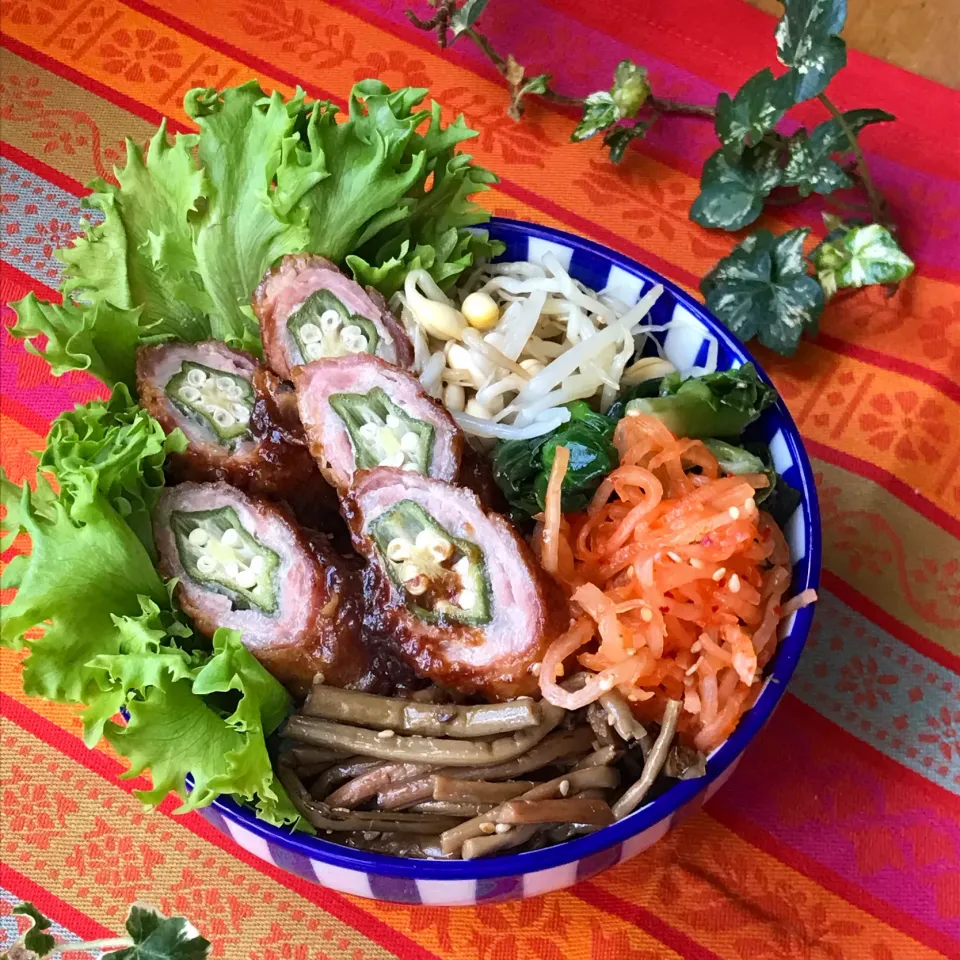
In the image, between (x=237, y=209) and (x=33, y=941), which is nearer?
(x=33, y=941)

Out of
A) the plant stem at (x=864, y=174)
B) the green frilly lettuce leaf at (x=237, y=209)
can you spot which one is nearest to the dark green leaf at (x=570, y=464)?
the green frilly lettuce leaf at (x=237, y=209)

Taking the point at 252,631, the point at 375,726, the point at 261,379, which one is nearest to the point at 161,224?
the point at 261,379

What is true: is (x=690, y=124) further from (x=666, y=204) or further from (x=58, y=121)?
(x=58, y=121)

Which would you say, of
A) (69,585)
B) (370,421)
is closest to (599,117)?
(370,421)

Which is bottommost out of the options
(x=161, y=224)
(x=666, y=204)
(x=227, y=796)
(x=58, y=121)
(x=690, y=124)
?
(x=227, y=796)

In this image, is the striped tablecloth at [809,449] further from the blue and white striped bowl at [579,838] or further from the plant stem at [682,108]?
the blue and white striped bowl at [579,838]

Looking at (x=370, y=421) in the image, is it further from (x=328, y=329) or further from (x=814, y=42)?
(x=814, y=42)

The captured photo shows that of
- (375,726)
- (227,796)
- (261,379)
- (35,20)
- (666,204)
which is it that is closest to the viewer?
(227,796)
